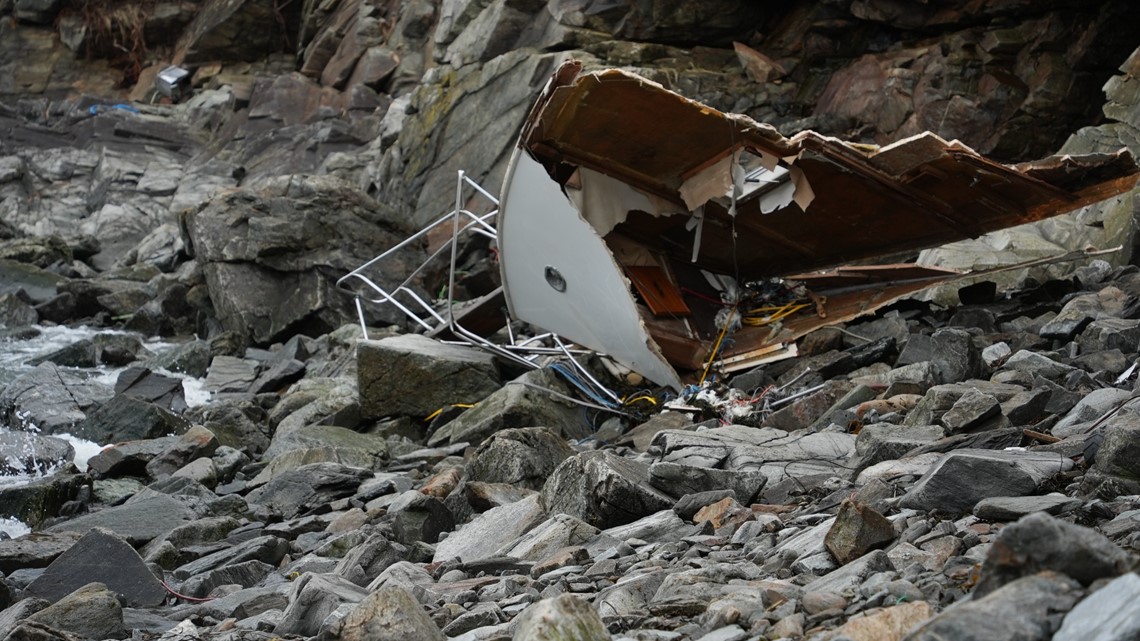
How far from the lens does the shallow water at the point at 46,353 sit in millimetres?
9570

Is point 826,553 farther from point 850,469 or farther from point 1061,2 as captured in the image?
point 1061,2

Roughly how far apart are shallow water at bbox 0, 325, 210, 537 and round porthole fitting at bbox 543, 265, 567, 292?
13.4 ft

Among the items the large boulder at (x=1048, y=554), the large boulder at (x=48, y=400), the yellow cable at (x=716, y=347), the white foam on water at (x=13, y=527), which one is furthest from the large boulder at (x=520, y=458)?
the large boulder at (x=48, y=400)

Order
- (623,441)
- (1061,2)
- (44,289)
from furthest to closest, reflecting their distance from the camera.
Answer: (44,289) < (1061,2) < (623,441)

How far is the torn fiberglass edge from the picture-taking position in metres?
8.80

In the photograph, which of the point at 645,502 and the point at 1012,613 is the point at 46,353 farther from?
the point at 1012,613

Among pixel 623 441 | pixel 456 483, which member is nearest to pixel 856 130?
pixel 623 441

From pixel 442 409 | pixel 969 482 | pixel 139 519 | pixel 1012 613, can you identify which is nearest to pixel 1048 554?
pixel 1012 613

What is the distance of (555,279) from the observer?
982 cm

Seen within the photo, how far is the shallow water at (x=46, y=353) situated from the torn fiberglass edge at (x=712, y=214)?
4.10m

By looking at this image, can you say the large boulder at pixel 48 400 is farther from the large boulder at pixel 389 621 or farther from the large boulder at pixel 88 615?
the large boulder at pixel 389 621

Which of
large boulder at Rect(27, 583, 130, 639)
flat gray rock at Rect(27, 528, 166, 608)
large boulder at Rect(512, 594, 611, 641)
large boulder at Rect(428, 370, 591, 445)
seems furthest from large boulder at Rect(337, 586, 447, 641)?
large boulder at Rect(428, 370, 591, 445)

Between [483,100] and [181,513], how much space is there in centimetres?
1230

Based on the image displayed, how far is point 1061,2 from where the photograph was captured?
51.6 ft
